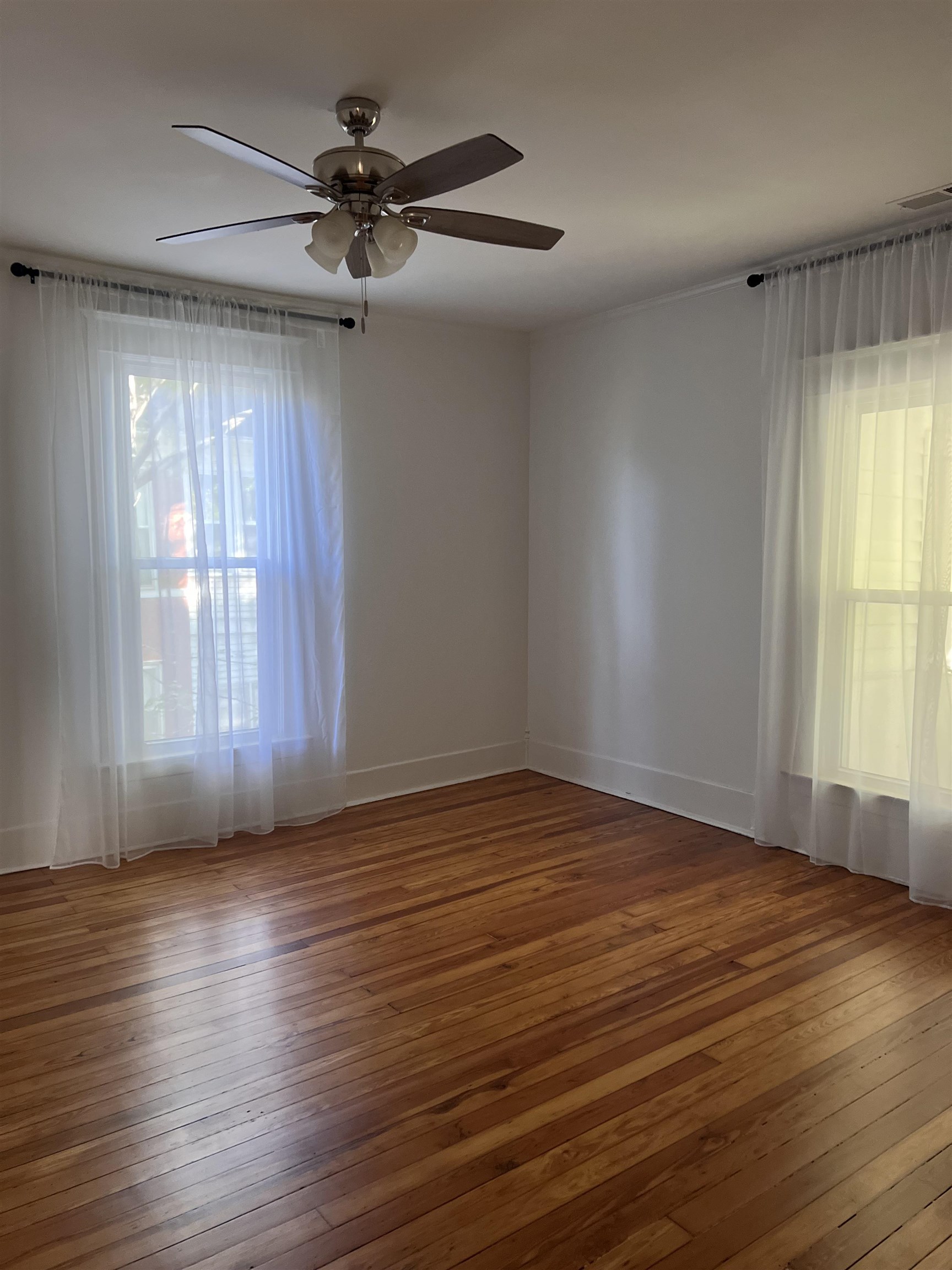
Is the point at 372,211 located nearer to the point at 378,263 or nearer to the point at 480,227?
the point at 378,263

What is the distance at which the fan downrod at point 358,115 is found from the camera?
244cm

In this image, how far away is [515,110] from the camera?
2.53 meters

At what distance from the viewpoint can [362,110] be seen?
8.07 feet

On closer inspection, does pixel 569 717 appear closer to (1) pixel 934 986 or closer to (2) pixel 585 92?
(1) pixel 934 986

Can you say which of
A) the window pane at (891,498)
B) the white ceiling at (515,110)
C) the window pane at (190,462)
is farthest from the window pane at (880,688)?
the window pane at (190,462)

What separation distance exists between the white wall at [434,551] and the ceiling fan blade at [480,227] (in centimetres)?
233

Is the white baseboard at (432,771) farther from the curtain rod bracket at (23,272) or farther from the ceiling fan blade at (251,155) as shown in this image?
the ceiling fan blade at (251,155)

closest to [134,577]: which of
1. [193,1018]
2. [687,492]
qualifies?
[193,1018]

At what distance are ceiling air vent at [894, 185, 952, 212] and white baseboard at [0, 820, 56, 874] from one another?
14.0 ft

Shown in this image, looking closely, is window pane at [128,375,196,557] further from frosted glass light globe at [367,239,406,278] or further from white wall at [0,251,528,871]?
frosted glass light globe at [367,239,406,278]

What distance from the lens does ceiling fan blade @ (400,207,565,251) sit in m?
2.45

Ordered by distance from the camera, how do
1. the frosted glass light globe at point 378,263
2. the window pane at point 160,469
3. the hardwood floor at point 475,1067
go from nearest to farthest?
the hardwood floor at point 475,1067, the frosted glass light globe at point 378,263, the window pane at point 160,469

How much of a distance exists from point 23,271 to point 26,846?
8.10ft

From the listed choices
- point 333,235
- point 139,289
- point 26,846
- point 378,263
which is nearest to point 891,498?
point 378,263
